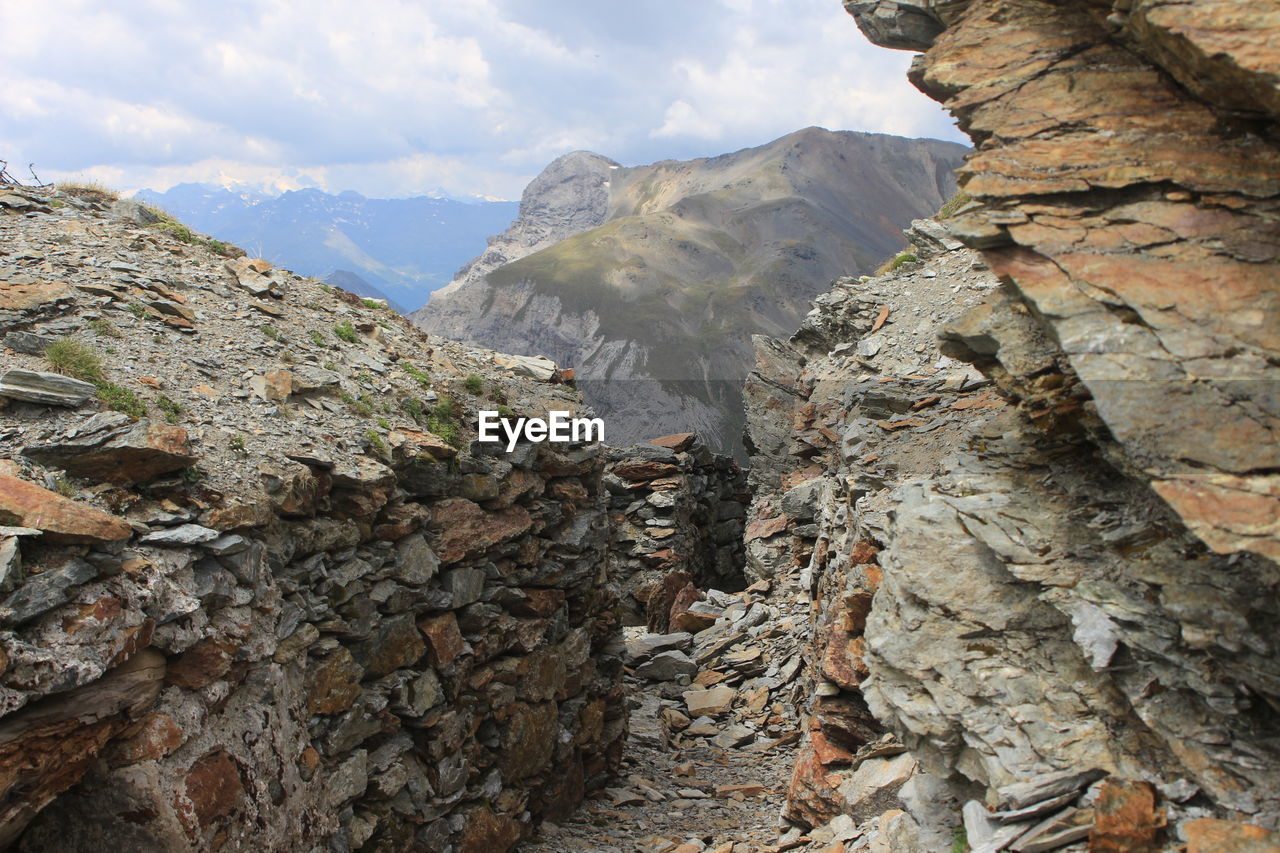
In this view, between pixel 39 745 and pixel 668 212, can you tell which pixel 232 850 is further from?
pixel 668 212

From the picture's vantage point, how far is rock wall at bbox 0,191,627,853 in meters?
9.42

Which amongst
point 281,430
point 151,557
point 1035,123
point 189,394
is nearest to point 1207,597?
point 1035,123

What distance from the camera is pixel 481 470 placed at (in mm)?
16594

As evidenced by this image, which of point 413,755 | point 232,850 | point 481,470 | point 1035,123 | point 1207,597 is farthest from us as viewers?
point 481,470

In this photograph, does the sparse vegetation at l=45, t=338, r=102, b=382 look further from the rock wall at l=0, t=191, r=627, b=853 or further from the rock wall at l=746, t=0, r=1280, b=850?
the rock wall at l=746, t=0, r=1280, b=850

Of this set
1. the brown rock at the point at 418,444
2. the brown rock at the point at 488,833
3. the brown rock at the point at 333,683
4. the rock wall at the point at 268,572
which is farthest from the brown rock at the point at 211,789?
the brown rock at the point at 488,833

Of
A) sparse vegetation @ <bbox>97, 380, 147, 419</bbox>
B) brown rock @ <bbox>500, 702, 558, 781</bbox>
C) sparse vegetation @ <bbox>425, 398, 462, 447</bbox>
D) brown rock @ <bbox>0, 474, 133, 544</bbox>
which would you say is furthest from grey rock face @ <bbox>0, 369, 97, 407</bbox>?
brown rock @ <bbox>500, 702, 558, 781</bbox>

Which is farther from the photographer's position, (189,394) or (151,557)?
(189,394)

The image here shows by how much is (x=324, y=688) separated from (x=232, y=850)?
2682 millimetres

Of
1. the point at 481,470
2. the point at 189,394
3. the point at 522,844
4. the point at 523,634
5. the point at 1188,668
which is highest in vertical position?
the point at 189,394

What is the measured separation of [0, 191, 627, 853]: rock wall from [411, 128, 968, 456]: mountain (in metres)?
61.6

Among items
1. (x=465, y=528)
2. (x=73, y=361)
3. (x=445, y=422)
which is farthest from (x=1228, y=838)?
(x=73, y=361)

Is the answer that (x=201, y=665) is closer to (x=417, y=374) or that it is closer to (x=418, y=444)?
(x=418, y=444)

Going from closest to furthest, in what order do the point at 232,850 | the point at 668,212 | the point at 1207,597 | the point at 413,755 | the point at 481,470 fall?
the point at 1207,597
the point at 232,850
the point at 413,755
the point at 481,470
the point at 668,212
